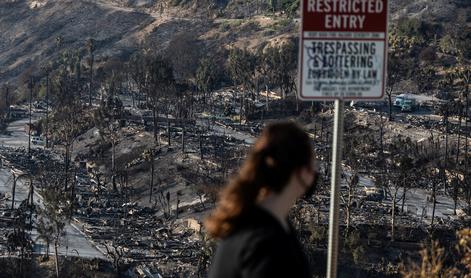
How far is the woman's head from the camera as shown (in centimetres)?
323

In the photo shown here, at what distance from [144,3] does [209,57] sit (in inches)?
1046

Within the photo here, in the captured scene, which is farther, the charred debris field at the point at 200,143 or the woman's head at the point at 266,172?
the charred debris field at the point at 200,143

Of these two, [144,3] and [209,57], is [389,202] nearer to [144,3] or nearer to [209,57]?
[209,57]

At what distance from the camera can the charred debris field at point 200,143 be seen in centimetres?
3591

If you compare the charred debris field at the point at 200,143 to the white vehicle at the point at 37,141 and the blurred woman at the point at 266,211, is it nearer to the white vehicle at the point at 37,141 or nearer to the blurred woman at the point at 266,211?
the white vehicle at the point at 37,141

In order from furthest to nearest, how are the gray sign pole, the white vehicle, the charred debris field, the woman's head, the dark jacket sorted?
the white vehicle < the charred debris field < the gray sign pole < the woman's head < the dark jacket

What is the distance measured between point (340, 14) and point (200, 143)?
148 ft

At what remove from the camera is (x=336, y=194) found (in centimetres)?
457

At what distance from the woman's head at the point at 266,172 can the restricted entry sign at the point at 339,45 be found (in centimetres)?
136

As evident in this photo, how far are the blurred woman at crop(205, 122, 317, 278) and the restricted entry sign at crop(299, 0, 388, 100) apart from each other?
4.21ft

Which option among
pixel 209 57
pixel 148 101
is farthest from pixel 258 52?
pixel 148 101

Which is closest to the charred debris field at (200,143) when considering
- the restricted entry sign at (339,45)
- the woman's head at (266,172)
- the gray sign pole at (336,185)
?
the restricted entry sign at (339,45)

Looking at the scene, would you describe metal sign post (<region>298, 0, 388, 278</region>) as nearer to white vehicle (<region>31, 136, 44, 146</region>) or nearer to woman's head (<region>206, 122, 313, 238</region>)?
woman's head (<region>206, 122, 313, 238</region>)

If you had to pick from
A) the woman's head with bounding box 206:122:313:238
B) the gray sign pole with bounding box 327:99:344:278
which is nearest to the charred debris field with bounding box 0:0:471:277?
the gray sign pole with bounding box 327:99:344:278
